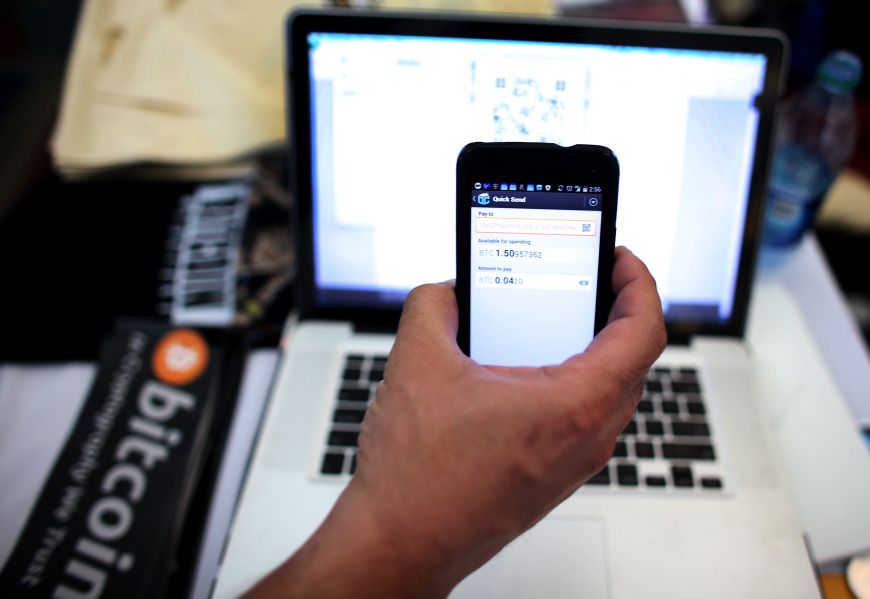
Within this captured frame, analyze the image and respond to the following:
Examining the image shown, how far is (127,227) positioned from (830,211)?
0.93 m

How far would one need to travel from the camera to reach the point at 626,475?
0.51 m

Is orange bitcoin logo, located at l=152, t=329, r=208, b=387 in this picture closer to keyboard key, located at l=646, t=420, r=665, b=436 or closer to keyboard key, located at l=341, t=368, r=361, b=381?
keyboard key, located at l=341, t=368, r=361, b=381

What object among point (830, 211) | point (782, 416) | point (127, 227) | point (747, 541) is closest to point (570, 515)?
point (747, 541)

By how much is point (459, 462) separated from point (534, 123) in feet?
0.94

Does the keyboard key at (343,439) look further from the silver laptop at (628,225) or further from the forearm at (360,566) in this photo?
the forearm at (360,566)

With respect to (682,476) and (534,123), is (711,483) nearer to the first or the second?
(682,476)

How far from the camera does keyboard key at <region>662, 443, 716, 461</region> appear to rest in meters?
0.53

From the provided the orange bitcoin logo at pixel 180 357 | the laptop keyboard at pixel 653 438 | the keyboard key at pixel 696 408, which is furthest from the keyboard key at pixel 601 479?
the orange bitcoin logo at pixel 180 357

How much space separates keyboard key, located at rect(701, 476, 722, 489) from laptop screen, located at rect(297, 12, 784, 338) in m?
0.16

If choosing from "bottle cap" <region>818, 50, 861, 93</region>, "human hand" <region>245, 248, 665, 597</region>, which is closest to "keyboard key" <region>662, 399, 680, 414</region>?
"human hand" <region>245, 248, 665, 597</region>

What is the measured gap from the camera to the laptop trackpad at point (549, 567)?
46 cm

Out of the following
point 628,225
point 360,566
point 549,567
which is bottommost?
point 549,567

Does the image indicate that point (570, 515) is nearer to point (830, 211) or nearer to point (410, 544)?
point (410, 544)

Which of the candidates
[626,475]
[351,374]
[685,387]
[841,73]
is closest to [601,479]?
[626,475]
